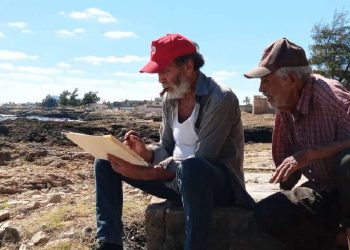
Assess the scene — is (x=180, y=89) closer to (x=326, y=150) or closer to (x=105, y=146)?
(x=105, y=146)

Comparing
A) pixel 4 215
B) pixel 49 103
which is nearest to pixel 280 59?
pixel 4 215

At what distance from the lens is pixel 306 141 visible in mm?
3029

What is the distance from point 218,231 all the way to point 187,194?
2.25 ft

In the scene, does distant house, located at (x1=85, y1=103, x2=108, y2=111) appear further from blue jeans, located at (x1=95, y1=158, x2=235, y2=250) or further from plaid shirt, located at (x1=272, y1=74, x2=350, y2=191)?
plaid shirt, located at (x1=272, y1=74, x2=350, y2=191)

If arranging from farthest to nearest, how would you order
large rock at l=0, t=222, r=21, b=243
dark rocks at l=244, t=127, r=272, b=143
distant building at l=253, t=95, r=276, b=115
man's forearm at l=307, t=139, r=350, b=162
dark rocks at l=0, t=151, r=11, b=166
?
distant building at l=253, t=95, r=276, b=115, dark rocks at l=244, t=127, r=272, b=143, dark rocks at l=0, t=151, r=11, b=166, large rock at l=0, t=222, r=21, b=243, man's forearm at l=307, t=139, r=350, b=162

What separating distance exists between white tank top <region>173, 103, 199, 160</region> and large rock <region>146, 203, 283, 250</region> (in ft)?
1.19

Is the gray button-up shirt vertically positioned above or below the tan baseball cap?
below

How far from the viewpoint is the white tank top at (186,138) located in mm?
3381

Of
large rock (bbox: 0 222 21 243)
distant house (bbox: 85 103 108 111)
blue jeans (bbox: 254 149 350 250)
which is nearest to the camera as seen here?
blue jeans (bbox: 254 149 350 250)

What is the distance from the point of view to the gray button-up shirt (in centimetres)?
317

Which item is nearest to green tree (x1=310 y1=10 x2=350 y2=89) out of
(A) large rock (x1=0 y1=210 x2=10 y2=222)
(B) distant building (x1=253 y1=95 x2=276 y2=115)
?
(B) distant building (x1=253 y1=95 x2=276 y2=115)

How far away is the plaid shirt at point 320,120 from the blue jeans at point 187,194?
47 cm

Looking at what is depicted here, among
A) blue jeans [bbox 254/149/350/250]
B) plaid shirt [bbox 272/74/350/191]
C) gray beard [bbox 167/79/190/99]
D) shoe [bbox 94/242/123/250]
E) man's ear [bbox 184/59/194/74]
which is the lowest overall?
shoe [bbox 94/242/123/250]

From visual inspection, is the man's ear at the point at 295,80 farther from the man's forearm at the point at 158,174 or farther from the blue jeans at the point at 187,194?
the man's forearm at the point at 158,174
